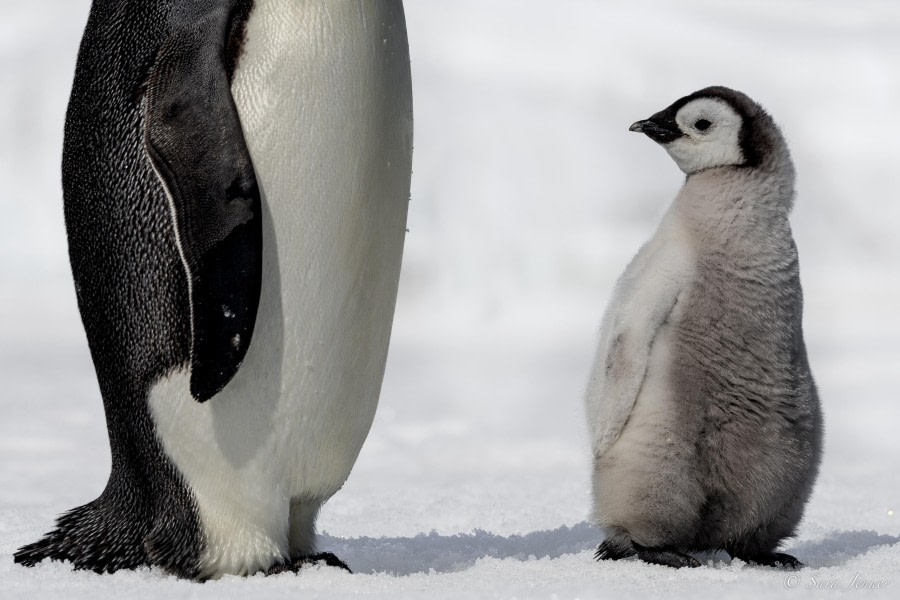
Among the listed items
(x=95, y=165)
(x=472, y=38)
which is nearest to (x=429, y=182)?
(x=472, y=38)

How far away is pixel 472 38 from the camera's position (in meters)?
10.4

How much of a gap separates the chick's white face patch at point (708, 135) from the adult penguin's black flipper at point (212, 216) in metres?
0.84

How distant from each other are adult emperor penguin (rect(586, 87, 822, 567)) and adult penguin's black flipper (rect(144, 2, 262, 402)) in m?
0.69

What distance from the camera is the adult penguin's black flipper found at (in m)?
1.97

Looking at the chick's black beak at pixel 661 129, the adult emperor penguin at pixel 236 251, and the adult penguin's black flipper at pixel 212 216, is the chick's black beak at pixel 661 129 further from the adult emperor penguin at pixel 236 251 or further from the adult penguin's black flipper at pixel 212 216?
the adult penguin's black flipper at pixel 212 216

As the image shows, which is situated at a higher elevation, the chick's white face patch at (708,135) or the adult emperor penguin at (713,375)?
the chick's white face patch at (708,135)

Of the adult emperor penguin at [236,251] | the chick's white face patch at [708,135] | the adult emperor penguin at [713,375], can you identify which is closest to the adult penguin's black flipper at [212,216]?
the adult emperor penguin at [236,251]

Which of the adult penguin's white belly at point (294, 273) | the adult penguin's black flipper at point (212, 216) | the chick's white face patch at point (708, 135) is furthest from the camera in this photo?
the chick's white face patch at point (708, 135)

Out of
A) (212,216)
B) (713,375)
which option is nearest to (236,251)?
(212,216)

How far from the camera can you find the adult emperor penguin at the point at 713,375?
6.95ft

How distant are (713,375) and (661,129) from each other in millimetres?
505

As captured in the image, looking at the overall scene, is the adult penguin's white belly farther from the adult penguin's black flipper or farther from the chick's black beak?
the chick's black beak

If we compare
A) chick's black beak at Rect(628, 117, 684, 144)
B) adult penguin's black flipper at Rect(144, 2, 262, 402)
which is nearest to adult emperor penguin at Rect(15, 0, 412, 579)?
adult penguin's black flipper at Rect(144, 2, 262, 402)

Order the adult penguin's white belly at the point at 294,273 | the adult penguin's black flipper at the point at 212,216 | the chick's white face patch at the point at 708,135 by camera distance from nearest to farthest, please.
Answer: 1. the adult penguin's black flipper at the point at 212,216
2. the adult penguin's white belly at the point at 294,273
3. the chick's white face patch at the point at 708,135
